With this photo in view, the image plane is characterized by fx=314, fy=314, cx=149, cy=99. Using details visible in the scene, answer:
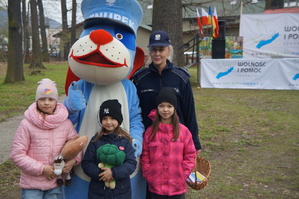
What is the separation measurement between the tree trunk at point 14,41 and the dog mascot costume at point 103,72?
10.8 m

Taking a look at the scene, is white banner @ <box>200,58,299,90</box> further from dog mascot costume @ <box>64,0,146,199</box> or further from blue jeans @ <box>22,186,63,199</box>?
blue jeans @ <box>22,186,63,199</box>

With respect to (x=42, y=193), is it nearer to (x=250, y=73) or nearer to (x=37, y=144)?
(x=37, y=144)

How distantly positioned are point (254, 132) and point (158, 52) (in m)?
4.40

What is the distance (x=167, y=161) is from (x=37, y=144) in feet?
3.41

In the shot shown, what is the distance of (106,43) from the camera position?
2447 millimetres

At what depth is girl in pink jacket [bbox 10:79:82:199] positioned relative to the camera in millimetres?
2354

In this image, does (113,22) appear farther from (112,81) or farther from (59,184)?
(59,184)

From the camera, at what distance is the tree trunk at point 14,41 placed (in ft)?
40.8

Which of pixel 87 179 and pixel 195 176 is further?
pixel 195 176

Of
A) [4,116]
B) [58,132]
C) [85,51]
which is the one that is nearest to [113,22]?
[85,51]

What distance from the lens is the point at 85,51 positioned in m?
2.44

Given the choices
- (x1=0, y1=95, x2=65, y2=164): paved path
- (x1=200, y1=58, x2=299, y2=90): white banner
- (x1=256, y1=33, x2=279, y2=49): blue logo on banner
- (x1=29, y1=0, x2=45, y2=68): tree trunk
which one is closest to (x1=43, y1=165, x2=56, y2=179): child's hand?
(x1=0, y1=95, x2=65, y2=164): paved path

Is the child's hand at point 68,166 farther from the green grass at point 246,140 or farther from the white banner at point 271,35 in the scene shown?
the white banner at point 271,35

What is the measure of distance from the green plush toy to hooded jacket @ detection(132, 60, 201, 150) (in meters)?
0.66
